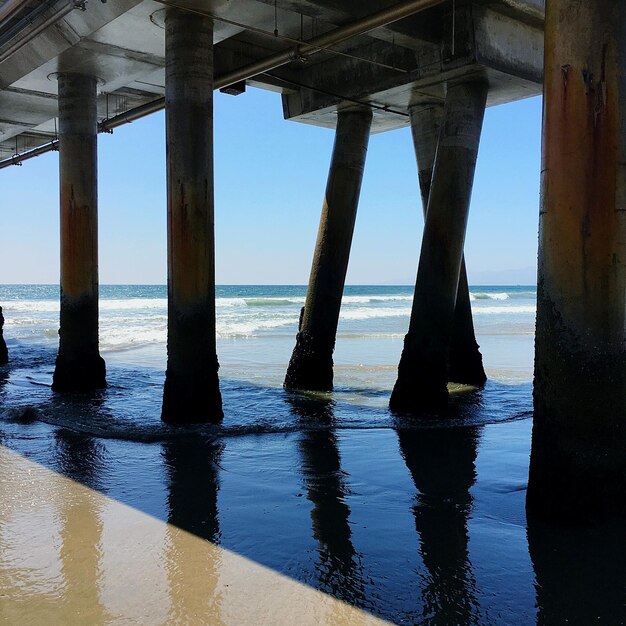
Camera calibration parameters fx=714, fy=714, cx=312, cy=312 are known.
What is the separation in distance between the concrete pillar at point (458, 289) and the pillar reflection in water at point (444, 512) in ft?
12.2

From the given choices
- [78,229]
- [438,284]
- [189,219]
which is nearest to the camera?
[189,219]

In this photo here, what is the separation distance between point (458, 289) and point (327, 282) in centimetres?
209

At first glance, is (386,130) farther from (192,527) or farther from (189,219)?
(192,527)

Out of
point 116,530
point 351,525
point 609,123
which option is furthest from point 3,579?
point 609,123

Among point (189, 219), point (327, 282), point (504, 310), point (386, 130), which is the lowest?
point (504, 310)

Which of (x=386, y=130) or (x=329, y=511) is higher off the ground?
(x=386, y=130)

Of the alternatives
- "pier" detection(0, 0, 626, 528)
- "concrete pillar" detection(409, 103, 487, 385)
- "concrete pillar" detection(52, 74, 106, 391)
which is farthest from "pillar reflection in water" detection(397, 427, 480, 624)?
"concrete pillar" detection(52, 74, 106, 391)

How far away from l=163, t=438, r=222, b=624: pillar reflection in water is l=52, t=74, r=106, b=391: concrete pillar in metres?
4.56

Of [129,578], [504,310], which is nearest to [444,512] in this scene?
[129,578]

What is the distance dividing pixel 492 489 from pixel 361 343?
16.1 m

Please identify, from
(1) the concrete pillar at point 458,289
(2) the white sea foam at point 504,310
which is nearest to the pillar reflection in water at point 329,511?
(1) the concrete pillar at point 458,289

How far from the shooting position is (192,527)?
470cm

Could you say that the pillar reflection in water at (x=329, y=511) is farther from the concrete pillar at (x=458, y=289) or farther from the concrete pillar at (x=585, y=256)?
the concrete pillar at (x=458, y=289)

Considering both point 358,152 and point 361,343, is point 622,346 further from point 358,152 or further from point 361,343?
point 361,343
